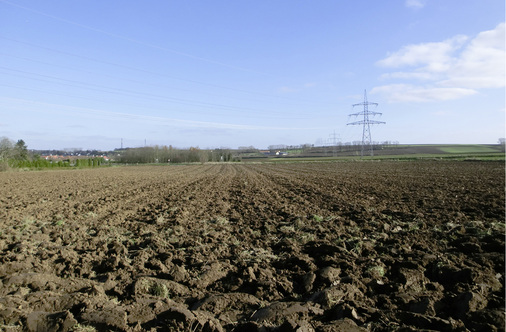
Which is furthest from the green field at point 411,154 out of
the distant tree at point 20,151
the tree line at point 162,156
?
the distant tree at point 20,151

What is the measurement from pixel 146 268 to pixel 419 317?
4521mm

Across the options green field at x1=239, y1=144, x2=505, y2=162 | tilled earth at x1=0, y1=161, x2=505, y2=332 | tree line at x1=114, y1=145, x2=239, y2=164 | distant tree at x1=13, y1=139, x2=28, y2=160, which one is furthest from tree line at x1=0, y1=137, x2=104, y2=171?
tilled earth at x1=0, y1=161, x2=505, y2=332

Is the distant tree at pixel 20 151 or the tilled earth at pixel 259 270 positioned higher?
the distant tree at pixel 20 151

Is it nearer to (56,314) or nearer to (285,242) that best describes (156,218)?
(285,242)

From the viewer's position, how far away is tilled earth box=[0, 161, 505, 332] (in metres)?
4.14

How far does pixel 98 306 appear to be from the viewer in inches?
178

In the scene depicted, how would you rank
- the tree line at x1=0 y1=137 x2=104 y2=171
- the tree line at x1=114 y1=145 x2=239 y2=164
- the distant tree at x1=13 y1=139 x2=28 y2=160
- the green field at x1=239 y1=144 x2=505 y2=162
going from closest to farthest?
the tree line at x1=0 y1=137 x2=104 y2=171 < the distant tree at x1=13 y1=139 x2=28 y2=160 < the green field at x1=239 y1=144 x2=505 y2=162 < the tree line at x1=114 y1=145 x2=239 y2=164

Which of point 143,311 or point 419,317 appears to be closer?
point 419,317

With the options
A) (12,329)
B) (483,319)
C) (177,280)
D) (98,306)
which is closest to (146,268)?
(177,280)

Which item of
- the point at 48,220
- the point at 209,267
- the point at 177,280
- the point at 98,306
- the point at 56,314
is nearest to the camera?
the point at 56,314

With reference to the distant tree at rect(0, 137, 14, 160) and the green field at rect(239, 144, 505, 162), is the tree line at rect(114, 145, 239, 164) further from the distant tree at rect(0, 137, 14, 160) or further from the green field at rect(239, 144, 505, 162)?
the distant tree at rect(0, 137, 14, 160)

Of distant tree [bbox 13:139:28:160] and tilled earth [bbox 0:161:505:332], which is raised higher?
distant tree [bbox 13:139:28:160]

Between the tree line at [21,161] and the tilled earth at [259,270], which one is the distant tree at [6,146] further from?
the tilled earth at [259,270]

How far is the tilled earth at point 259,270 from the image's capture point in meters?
4.14
